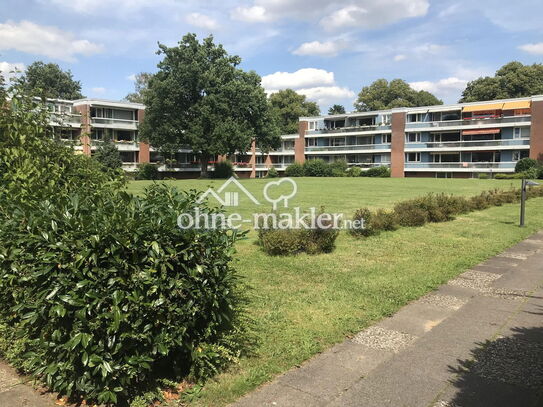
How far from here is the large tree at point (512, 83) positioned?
204 ft

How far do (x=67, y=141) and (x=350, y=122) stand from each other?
64.7m

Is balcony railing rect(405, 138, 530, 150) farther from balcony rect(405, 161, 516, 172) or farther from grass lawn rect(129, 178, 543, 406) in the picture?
grass lawn rect(129, 178, 543, 406)

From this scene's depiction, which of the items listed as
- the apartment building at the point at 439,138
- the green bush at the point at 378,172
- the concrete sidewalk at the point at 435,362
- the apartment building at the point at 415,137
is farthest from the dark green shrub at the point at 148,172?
the concrete sidewalk at the point at 435,362

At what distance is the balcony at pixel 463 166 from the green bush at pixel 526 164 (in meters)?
3.91

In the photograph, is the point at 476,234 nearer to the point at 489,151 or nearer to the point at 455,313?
the point at 455,313

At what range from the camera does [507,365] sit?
146 inches

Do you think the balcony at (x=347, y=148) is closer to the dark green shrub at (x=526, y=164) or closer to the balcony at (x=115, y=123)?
the dark green shrub at (x=526, y=164)

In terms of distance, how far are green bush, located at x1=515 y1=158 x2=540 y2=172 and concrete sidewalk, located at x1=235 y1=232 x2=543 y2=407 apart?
1772 inches

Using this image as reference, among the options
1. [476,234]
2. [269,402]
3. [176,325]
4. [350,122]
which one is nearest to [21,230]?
[176,325]

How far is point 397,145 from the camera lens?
2331 inches

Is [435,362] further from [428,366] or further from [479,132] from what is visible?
[479,132]

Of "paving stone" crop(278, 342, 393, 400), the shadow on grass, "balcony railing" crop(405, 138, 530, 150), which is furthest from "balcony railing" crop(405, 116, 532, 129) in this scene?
"paving stone" crop(278, 342, 393, 400)

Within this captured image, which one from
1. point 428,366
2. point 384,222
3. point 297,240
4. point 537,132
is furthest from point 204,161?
point 428,366

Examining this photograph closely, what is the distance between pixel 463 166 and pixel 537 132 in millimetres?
8631
